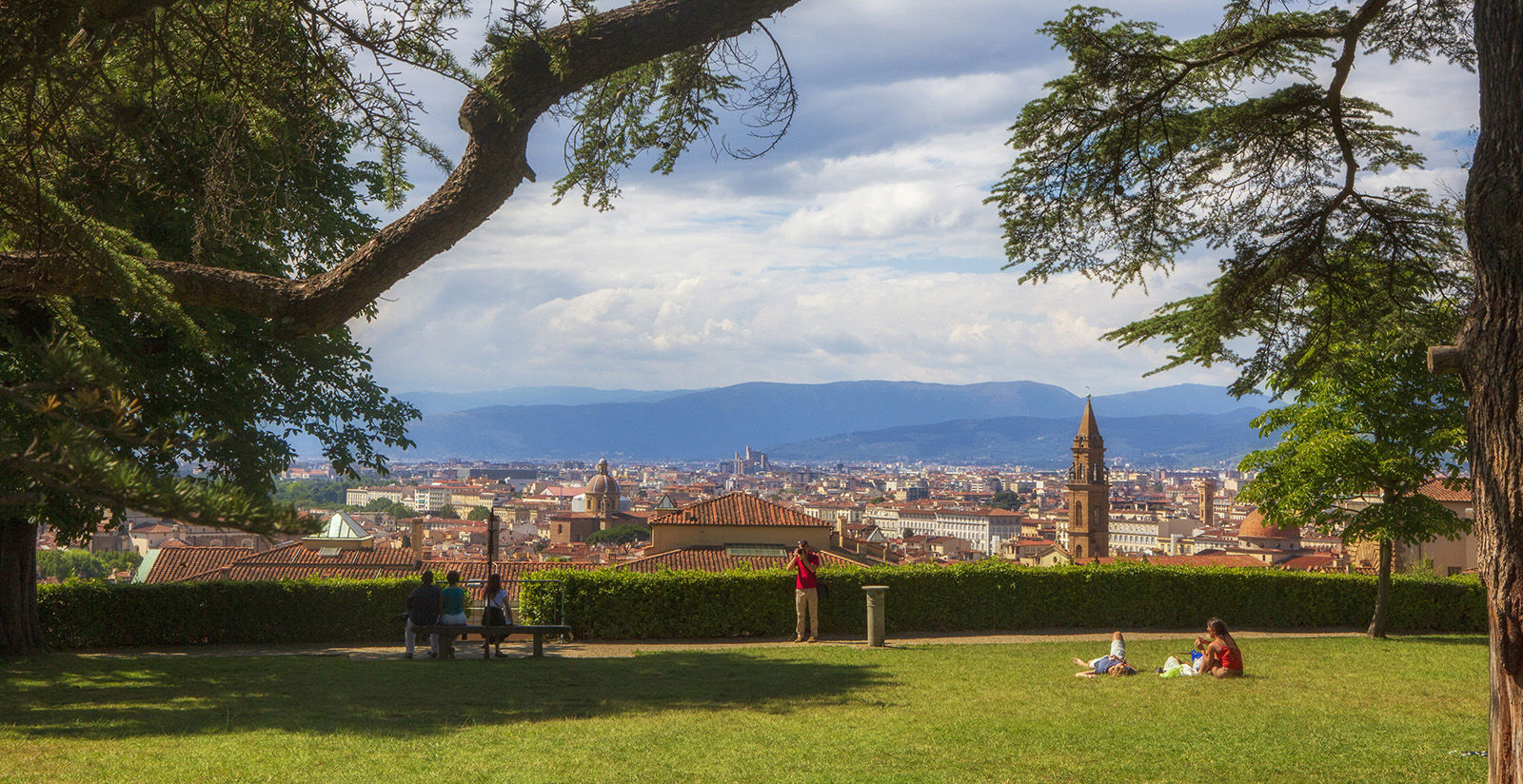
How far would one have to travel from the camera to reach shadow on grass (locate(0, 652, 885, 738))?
788 centimetres

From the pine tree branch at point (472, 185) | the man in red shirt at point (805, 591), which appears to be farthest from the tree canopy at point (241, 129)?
the man in red shirt at point (805, 591)

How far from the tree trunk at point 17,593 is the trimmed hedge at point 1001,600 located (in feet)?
19.9

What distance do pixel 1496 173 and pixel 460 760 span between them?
6352mm

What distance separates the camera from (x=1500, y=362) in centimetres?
495

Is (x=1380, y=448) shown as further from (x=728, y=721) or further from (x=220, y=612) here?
(x=220, y=612)

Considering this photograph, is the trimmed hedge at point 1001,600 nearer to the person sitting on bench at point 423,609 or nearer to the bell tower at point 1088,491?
the person sitting on bench at point 423,609

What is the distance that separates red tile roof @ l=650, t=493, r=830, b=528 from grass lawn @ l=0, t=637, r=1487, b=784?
75.2 feet

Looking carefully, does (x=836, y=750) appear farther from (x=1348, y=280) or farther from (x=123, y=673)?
(x=123, y=673)

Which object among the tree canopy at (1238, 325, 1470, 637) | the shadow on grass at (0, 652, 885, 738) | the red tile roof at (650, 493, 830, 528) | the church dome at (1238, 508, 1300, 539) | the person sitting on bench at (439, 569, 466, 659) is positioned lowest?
the church dome at (1238, 508, 1300, 539)

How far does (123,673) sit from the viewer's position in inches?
441

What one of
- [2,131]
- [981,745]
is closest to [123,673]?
[2,131]

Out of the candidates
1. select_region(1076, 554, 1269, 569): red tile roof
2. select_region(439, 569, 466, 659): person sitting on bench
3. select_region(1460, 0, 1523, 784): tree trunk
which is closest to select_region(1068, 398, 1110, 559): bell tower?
select_region(1076, 554, 1269, 569): red tile roof

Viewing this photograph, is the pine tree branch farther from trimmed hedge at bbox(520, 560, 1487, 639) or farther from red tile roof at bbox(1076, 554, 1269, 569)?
red tile roof at bbox(1076, 554, 1269, 569)

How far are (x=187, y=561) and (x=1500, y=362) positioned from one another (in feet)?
109
